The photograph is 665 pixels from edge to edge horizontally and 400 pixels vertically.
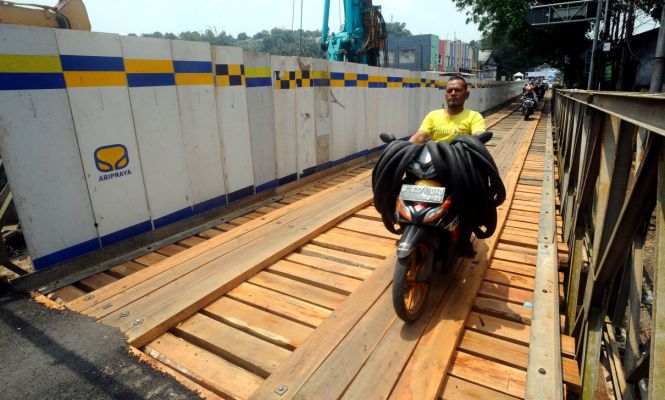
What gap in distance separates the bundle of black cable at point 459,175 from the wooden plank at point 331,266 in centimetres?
71

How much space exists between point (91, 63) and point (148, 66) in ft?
1.82

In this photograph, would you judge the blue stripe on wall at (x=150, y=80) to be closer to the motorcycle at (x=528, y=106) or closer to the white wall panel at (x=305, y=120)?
the white wall panel at (x=305, y=120)

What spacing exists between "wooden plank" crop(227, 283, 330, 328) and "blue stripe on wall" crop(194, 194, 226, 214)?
1.69m

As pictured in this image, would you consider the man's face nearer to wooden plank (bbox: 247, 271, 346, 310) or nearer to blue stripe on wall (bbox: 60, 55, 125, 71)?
wooden plank (bbox: 247, 271, 346, 310)

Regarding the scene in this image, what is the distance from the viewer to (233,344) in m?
2.47

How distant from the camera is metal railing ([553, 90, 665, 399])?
141cm

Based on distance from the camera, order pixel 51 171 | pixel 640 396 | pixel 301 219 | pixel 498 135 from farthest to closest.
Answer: pixel 498 135 < pixel 301 219 < pixel 51 171 < pixel 640 396

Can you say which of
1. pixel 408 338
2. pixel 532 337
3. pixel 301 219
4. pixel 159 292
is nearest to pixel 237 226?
pixel 301 219

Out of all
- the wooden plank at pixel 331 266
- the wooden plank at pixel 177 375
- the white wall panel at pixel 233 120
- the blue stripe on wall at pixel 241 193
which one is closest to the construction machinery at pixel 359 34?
the white wall panel at pixel 233 120

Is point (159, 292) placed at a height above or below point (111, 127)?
below

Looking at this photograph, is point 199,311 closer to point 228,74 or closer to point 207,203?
point 207,203

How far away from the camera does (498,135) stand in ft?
38.6

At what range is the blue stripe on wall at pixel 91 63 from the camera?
124 inches

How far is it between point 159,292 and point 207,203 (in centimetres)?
181
